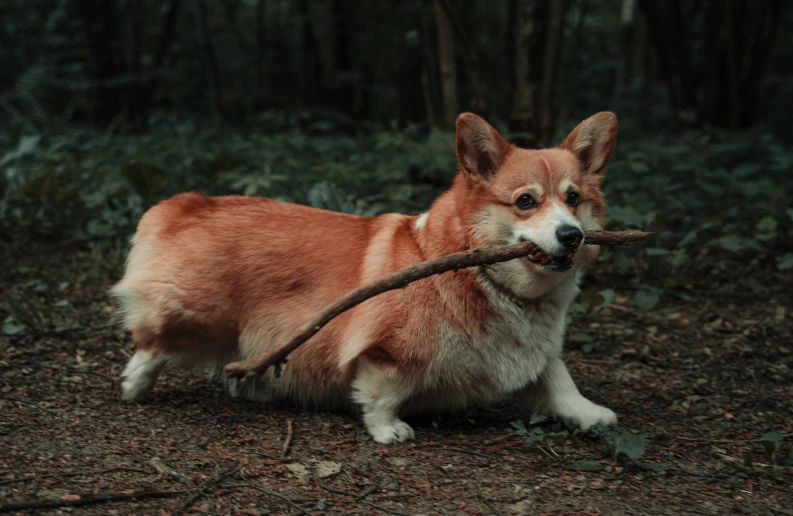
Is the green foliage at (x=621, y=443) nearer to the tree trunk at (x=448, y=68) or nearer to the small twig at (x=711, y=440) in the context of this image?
the small twig at (x=711, y=440)

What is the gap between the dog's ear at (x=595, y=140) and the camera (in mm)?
3531

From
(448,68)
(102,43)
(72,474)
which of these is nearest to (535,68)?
(448,68)

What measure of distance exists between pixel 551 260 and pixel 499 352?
20.2 inches

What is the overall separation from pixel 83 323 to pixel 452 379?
2608 mm

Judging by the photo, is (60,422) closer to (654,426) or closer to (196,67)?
(654,426)

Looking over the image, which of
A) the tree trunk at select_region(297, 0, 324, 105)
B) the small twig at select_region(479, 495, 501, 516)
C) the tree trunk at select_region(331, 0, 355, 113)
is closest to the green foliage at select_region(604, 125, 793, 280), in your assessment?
the small twig at select_region(479, 495, 501, 516)

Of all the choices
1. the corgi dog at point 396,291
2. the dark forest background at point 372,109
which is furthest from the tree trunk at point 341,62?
the corgi dog at point 396,291

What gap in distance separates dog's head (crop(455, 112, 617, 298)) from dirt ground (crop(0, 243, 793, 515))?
0.79 m

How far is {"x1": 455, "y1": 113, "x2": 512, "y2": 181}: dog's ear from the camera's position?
3.31m

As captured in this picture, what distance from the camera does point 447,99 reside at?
8.11 metres

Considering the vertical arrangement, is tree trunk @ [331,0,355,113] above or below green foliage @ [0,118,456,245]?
above

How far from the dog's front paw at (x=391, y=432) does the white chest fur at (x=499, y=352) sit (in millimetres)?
212

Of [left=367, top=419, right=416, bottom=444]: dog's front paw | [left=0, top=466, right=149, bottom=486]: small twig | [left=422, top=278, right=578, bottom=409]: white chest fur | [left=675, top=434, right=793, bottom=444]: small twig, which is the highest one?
[left=422, top=278, right=578, bottom=409]: white chest fur

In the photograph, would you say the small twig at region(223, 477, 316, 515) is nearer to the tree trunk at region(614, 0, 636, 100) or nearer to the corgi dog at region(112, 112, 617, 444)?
the corgi dog at region(112, 112, 617, 444)
